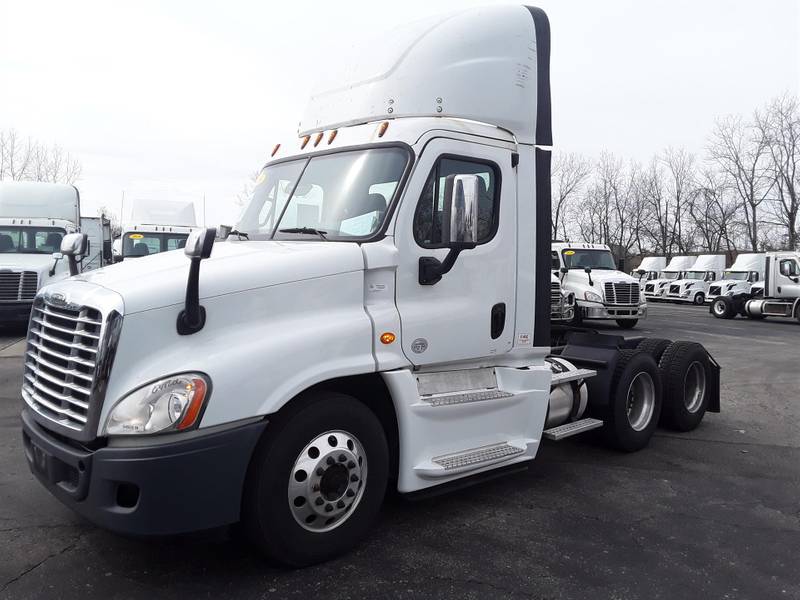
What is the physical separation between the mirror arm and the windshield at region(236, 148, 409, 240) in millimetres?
1056

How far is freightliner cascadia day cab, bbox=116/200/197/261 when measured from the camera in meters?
17.6

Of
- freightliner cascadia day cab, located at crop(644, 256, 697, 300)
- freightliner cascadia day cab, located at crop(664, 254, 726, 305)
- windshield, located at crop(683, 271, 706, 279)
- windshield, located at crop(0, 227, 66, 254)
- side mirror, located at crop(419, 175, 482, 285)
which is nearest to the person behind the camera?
side mirror, located at crop(419, 175, 482, 285)

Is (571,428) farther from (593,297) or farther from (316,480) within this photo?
(593,297)

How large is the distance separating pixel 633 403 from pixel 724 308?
20.5 m

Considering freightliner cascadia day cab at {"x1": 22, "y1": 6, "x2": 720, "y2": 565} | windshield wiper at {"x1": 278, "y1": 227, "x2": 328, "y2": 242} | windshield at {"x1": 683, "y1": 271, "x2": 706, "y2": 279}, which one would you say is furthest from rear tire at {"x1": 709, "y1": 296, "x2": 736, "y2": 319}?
windshield wiper at {"x1": 278, "y1": 227, "x2": 328, "y2": 242}

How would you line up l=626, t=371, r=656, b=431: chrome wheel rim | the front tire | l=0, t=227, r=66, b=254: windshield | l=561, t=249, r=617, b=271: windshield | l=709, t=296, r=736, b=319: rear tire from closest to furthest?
1. the front tire
2. l=626, t=371, r=656, b=431: chrome wheel rim
3. l=0, t=227, r=66, b=254: windshield
4. l=561, t=249, r=617, b=271: windshield
5. l=709, t=296, r=736, b=319: rear tire

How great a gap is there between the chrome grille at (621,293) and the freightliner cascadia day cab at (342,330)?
14.2 metres

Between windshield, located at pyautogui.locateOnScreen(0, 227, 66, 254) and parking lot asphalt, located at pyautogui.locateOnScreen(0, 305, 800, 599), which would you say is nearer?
parking lot asphalt, located at pyautogui.locateOnScreen(0, 305, 800, 599)

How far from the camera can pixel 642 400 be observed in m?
6.41

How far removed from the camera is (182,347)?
333cm

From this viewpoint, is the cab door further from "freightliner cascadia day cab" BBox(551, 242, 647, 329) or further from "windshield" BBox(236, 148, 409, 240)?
"freightliner cascadia day cab" BBox(551, 242, 647, 329)

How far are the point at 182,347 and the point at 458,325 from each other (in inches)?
72.1

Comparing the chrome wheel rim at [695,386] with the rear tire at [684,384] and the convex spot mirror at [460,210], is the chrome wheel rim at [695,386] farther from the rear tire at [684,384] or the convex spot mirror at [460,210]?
the convex spot mirror at [460,210]

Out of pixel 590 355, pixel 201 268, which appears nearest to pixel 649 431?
pixel 590 355
